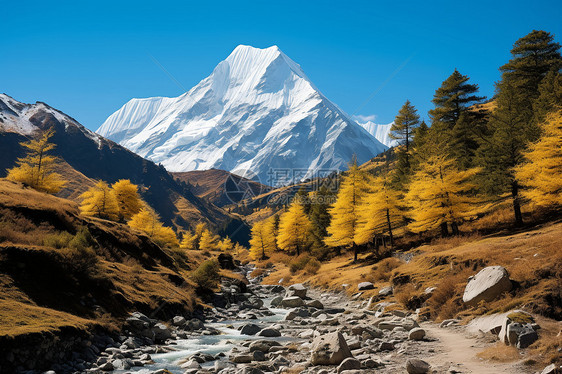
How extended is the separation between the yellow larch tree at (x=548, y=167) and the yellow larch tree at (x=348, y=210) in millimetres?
18766

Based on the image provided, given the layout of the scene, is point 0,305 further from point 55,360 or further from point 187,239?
point 187,239

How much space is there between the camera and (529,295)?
39.1ft

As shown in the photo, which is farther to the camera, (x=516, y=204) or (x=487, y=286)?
(x=516, y=204)

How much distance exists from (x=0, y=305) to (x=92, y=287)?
6.03 meters

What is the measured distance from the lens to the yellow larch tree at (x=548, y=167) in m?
25.1

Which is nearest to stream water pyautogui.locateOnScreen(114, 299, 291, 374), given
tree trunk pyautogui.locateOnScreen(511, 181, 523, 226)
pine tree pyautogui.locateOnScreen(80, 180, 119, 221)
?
tree trunk pyautogui.locateOnScreen(511, 181, 523, 226)

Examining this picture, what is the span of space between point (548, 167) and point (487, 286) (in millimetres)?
18002

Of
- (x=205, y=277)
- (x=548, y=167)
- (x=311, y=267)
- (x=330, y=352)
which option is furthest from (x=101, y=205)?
(x=548, y=167)

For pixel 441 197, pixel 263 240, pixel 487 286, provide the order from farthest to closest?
pixel 263 240 < pixel 441 197 < pixel 487 286

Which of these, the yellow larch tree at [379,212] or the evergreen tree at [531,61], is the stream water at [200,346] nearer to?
the yellow larch tree at [379,212]

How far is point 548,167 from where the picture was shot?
2562cm

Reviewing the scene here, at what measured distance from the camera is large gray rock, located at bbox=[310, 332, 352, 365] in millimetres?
11125

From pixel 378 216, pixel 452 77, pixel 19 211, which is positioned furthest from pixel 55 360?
pixel 452 77

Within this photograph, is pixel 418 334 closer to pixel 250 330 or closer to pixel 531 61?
pixel 250 330
